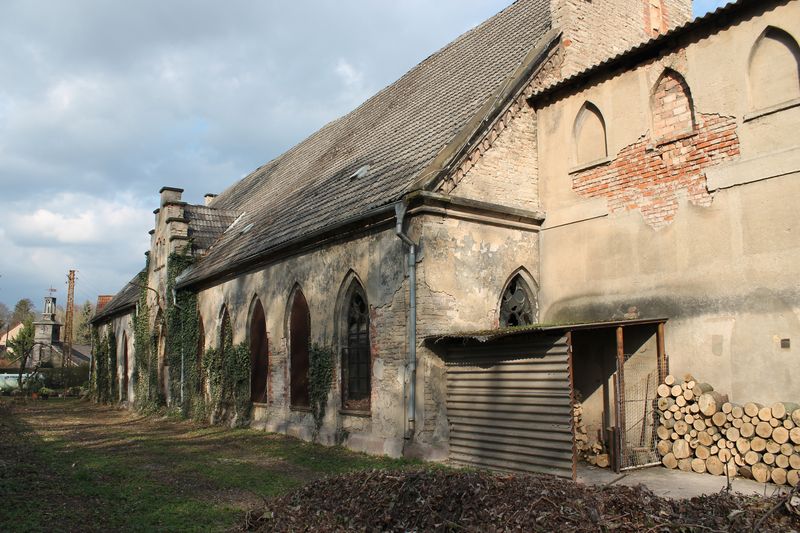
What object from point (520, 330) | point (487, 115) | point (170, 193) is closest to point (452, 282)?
point (520, 330)

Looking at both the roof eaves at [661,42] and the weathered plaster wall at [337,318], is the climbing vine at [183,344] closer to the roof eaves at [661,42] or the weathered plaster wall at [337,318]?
the weathered plaster wall at [337,318]

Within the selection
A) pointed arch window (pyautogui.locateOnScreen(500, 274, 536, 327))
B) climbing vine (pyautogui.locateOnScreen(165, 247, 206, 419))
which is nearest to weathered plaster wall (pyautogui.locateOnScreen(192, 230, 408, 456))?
pointed arch window (pyautogui.locateOnScreen(500, 274, 536, 327))

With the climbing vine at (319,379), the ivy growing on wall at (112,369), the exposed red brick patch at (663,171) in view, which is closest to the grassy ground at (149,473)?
the climbing vine at (319,379)

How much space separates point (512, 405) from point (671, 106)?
5752 mm

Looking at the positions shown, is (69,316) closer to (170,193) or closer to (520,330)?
(170,193)

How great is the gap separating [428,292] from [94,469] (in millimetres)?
6255

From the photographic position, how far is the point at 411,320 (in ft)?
37.0

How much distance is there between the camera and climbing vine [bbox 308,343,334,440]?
1373cm

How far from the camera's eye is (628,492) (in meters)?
6.00

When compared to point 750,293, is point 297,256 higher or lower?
higher

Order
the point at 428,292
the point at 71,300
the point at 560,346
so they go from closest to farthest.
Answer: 1. the point at 560,346
2. the point at 428,292
3. the point at 71,300

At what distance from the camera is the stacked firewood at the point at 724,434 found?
339 inches

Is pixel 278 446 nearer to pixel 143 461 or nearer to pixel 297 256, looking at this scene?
pixel 143 461

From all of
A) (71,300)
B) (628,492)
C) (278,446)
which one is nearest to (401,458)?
(278,446)
